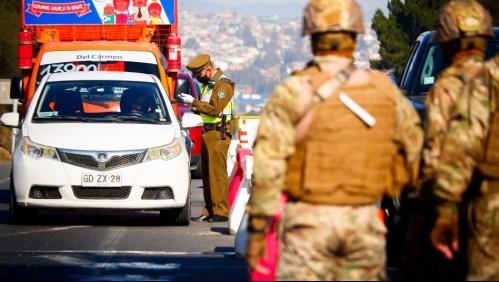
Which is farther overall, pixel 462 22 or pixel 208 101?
pixel 208 101

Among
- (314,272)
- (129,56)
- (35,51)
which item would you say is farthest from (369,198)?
(35,51)

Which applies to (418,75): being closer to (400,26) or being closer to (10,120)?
(10,120)

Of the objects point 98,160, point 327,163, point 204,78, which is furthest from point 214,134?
point 327,163

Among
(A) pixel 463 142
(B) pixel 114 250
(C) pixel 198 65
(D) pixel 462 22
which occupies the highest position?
(D) pixel 462 22

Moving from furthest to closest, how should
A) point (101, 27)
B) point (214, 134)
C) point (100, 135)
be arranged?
point (101, 27), point (214, 134), point (100, 135)

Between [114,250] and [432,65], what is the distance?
3.31 m

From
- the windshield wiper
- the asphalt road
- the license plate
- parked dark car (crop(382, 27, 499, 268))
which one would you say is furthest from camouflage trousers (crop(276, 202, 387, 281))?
the windshield wiper

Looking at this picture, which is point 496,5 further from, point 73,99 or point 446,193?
point 446,193

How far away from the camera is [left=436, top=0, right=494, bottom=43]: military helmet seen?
23.5 feet

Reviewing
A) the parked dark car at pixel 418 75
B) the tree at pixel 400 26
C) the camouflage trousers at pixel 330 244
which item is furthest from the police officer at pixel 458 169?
the tree at pixel 400 26

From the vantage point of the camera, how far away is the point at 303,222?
6.01 meters

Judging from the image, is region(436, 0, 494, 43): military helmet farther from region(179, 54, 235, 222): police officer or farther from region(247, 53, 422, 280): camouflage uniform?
region(179, 54, 235, 222): police officer

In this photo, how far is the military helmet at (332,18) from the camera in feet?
20.3

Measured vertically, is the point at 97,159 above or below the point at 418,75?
below
